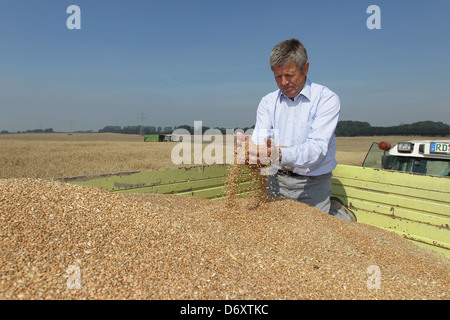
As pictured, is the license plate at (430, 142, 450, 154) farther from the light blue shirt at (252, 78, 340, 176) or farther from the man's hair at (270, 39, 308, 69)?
the man's hair at (270, 39, 308, 69)

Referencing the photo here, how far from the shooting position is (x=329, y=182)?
3.23 m

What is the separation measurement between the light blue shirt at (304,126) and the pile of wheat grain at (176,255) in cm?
55

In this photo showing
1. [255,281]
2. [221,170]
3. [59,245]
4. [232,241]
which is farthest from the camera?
[221,170]

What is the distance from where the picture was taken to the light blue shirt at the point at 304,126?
2549mm

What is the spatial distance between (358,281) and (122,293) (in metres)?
1.25

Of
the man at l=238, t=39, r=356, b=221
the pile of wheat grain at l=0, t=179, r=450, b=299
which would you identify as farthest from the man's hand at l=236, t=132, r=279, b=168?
the pile of wheat grain at l=0, t=179, r=450, b=299

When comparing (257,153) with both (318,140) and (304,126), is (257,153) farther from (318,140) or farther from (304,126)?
(304,126)

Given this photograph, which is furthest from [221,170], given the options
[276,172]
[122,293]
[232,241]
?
[122,293]

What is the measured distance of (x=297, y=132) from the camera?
10.0ft

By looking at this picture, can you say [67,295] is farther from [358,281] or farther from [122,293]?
[358,281]

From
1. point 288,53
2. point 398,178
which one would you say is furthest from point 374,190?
point 288,53

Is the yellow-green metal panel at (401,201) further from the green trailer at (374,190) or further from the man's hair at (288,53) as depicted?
the man's hair at (288,53)

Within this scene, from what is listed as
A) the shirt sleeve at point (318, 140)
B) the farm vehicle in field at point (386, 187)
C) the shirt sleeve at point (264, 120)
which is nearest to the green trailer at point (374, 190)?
the farm vehicle in field at point (386, 187)

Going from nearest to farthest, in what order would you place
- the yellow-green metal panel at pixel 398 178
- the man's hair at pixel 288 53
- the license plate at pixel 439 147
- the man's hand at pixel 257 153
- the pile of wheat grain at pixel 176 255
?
the pile of wheat grain at pixel 176 255 < the man's hand at pixel 257 153 < the man's hair at pixel 288 53 < the yellow-green metal panel at pixel 398 178 < the license plate at pixel 439 147
